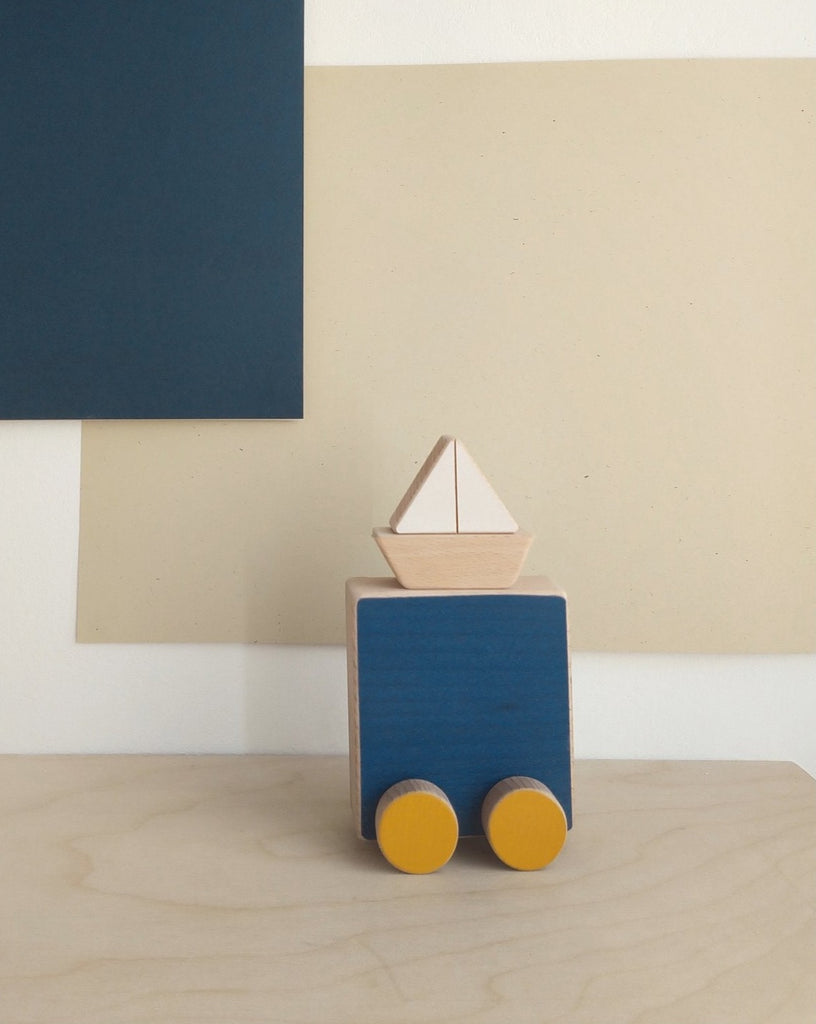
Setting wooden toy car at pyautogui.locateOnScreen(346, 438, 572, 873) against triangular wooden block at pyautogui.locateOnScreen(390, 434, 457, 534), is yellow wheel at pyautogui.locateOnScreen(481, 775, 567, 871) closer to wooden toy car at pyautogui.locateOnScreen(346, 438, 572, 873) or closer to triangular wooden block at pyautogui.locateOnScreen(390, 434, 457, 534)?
wooden toy car at pyautogui.locateOnScreen(346, 438, 572, 873)

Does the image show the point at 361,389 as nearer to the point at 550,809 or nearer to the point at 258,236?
the point at 258,236

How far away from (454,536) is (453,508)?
22mm

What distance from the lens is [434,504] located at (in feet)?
2.10

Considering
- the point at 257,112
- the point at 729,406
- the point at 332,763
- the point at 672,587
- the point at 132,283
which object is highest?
the point at 257,112

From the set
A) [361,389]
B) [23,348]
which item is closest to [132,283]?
[23,348]

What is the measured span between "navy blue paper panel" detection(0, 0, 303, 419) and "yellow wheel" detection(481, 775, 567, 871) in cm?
42

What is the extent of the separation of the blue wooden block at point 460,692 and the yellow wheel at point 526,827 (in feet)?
0.09

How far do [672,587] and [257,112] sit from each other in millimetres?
613

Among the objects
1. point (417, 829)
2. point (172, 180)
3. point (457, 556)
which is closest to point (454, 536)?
point (457, 556)

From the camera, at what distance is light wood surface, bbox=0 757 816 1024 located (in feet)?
1.48

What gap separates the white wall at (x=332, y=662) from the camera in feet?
2.74

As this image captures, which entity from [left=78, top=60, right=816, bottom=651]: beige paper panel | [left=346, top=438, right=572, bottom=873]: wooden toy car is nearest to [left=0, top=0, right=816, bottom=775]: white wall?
[left=78, top=60, right=816, bottom=651]: beige paper panel

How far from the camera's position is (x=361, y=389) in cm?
84

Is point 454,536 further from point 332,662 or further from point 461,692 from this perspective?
point 332,662
